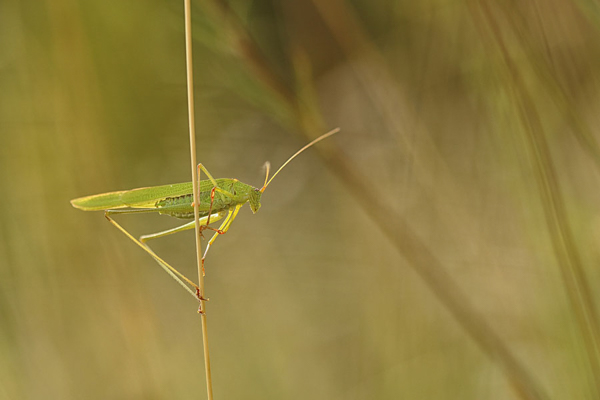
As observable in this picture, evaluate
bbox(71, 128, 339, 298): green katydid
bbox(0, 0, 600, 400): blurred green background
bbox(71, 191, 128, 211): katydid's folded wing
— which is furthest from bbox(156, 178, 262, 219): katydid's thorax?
bbox(0, 0, 600, 400): blurred green background

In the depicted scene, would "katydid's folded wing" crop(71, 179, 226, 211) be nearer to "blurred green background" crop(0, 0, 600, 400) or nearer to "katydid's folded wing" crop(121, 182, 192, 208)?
"katydid's folded wing" crop(121, 182, 192, 208)

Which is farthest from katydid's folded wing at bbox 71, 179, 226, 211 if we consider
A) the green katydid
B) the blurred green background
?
the blurred green background

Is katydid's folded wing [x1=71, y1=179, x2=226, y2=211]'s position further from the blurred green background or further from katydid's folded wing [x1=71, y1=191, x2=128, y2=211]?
the blurred green background

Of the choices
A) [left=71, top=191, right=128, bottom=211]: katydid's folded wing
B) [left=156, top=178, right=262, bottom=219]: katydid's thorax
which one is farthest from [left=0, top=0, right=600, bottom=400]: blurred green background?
[left=71, top=191, right=128, bottom=211]: katydid's folded wing

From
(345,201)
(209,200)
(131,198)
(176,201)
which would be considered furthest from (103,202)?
(345,201)

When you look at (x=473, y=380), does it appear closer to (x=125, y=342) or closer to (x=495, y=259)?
(x=495, y=259)

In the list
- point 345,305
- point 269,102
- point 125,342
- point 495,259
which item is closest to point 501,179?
point 495,259

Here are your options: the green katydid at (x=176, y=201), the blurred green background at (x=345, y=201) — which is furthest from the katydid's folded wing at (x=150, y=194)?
the blurred green background at (x=345, y=201)
